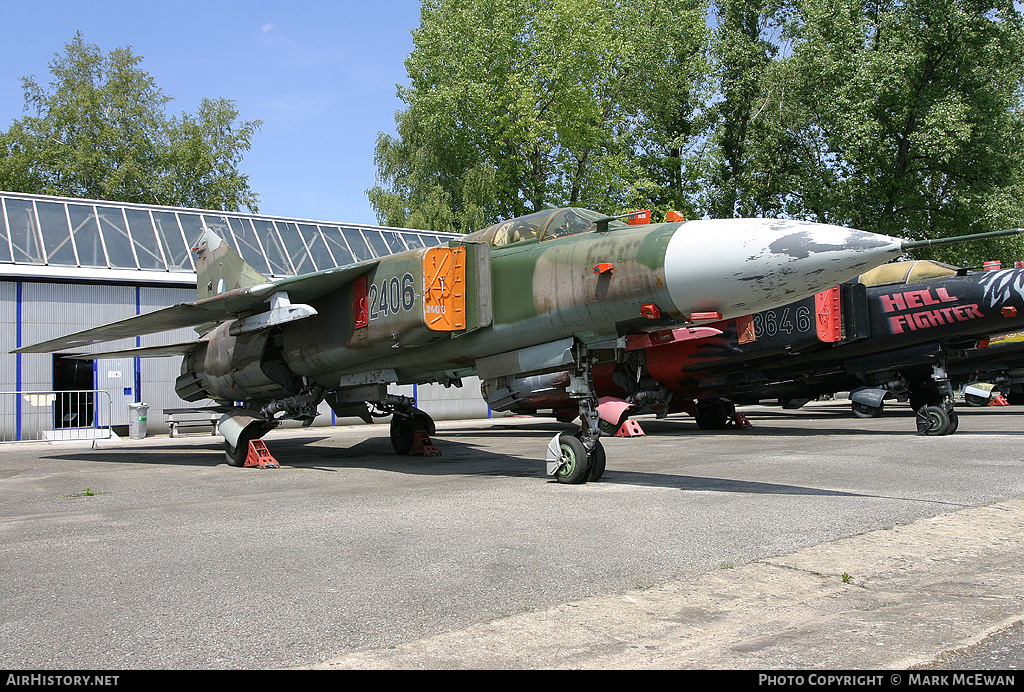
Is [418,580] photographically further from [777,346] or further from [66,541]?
[777,346]

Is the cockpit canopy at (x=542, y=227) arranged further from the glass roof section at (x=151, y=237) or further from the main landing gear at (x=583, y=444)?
the glass roof section at (x=151, y=237)

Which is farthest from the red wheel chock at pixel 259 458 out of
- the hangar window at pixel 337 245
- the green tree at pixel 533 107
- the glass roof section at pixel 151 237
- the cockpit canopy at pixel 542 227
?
the green tree at pixel 533 107

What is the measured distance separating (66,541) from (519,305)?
4.73 meters

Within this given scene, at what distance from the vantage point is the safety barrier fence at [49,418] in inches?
683

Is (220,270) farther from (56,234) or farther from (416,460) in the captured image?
(56,234)

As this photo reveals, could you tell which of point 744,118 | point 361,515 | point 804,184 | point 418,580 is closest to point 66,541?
point 361,515

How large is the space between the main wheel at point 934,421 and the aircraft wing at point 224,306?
984 centimetres

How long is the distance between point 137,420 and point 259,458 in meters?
8.83

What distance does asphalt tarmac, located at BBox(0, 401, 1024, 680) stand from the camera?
314 centimetres

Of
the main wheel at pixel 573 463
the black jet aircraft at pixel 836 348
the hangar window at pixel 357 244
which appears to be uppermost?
the hangar window at pixel 357 244

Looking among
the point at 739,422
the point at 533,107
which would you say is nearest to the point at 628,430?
the point at 739,422

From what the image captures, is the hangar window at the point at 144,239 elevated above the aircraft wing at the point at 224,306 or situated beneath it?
elevated above

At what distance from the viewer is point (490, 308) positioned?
866cm

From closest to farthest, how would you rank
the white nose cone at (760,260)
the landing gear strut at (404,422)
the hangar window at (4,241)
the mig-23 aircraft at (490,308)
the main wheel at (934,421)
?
the white nose cone at (760,260), the mig-23 aircraft at (490,308), the landing gear strut at (404,422), the main wheel at (934,421), the hangar window at (4,241)
